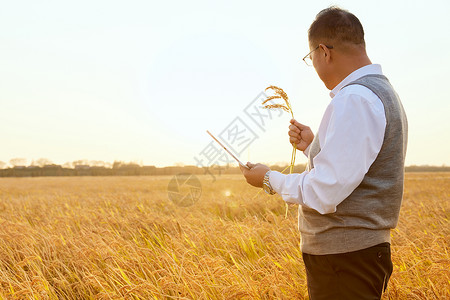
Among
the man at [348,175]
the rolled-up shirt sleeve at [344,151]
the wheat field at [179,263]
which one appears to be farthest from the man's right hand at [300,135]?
the wheat field at [179,263]

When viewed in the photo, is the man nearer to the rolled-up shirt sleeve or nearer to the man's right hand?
the rolled-up shirt sleeve

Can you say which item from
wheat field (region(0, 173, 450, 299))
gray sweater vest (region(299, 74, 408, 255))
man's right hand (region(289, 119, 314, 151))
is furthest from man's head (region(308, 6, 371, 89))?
wheat field (region(0, 173, 450, 299))

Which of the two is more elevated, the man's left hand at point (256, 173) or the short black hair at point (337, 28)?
the short black hair at point (337, 28)

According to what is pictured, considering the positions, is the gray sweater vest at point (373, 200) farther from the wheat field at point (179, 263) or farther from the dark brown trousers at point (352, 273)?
Result: the wheat field at point (179, 263)

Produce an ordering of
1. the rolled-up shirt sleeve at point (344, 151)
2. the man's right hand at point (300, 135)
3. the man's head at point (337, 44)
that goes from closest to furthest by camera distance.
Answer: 1. the rolled-up shirt sleeve at point (344, 151)
2. the man's head at point (337, 44)
3. the man's right hand at point (300, 135)

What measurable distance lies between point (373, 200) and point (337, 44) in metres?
0.71

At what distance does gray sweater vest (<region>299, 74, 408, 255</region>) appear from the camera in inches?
59.8

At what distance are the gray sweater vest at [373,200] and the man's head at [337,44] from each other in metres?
0.12

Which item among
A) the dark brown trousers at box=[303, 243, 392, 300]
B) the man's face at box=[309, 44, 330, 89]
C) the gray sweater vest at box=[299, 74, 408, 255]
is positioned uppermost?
the man's face at box=[309, 44, 330, 89]

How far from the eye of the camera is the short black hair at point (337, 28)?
1618 millimetres

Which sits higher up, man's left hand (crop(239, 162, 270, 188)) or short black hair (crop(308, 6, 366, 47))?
short black hair (crop(308, 6, 366, 47))

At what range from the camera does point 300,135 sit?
7.05ft

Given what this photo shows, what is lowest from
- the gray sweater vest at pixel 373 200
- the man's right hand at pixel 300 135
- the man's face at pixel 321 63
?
the gray sweater vest at pixel 373 200

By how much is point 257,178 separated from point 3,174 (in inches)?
2414
